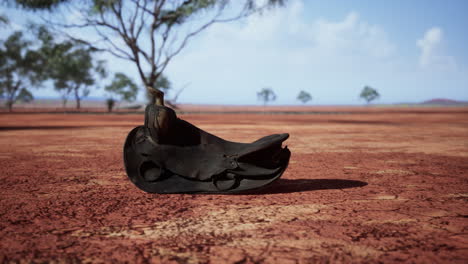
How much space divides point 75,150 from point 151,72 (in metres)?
14.6

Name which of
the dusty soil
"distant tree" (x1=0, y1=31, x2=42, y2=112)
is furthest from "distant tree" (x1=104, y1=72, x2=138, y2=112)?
the dusty soil

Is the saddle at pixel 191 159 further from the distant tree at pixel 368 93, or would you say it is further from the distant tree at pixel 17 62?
the distant tree at pixel 368 93

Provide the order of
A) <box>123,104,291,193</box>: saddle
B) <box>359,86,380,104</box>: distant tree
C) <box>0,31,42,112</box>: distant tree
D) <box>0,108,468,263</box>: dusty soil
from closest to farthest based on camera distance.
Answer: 1. <box>0,108,468,263</box>: dusty soil
2. <box>123,104,291,193</box>: saddle
3. <box>0,31,42,112</box>: distant tree
4. <box>359,86,380,104</box>: distant tree

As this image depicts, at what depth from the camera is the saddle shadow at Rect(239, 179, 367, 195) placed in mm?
Result: 3401

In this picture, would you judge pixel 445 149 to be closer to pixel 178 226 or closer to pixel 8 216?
pixel 178 226

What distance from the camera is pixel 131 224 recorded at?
2.41m

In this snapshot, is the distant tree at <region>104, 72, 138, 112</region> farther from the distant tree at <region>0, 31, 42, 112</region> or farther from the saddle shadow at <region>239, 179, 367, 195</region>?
the saddle shadow at <region>239, 179, 367, 195</region>

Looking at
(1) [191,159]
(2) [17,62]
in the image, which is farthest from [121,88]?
(1) [191,159]

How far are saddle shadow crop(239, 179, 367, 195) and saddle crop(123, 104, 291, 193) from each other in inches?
11.8

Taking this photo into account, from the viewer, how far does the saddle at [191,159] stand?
3062mm

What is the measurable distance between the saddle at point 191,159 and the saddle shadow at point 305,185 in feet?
0.98

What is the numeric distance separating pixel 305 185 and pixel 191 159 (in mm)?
1371

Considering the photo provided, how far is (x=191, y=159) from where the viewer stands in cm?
321

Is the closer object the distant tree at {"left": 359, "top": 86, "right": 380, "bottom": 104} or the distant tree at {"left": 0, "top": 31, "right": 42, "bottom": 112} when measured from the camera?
the distant tree at {"left": 0, "top": 31, "right": 42, "bottom": 112}
